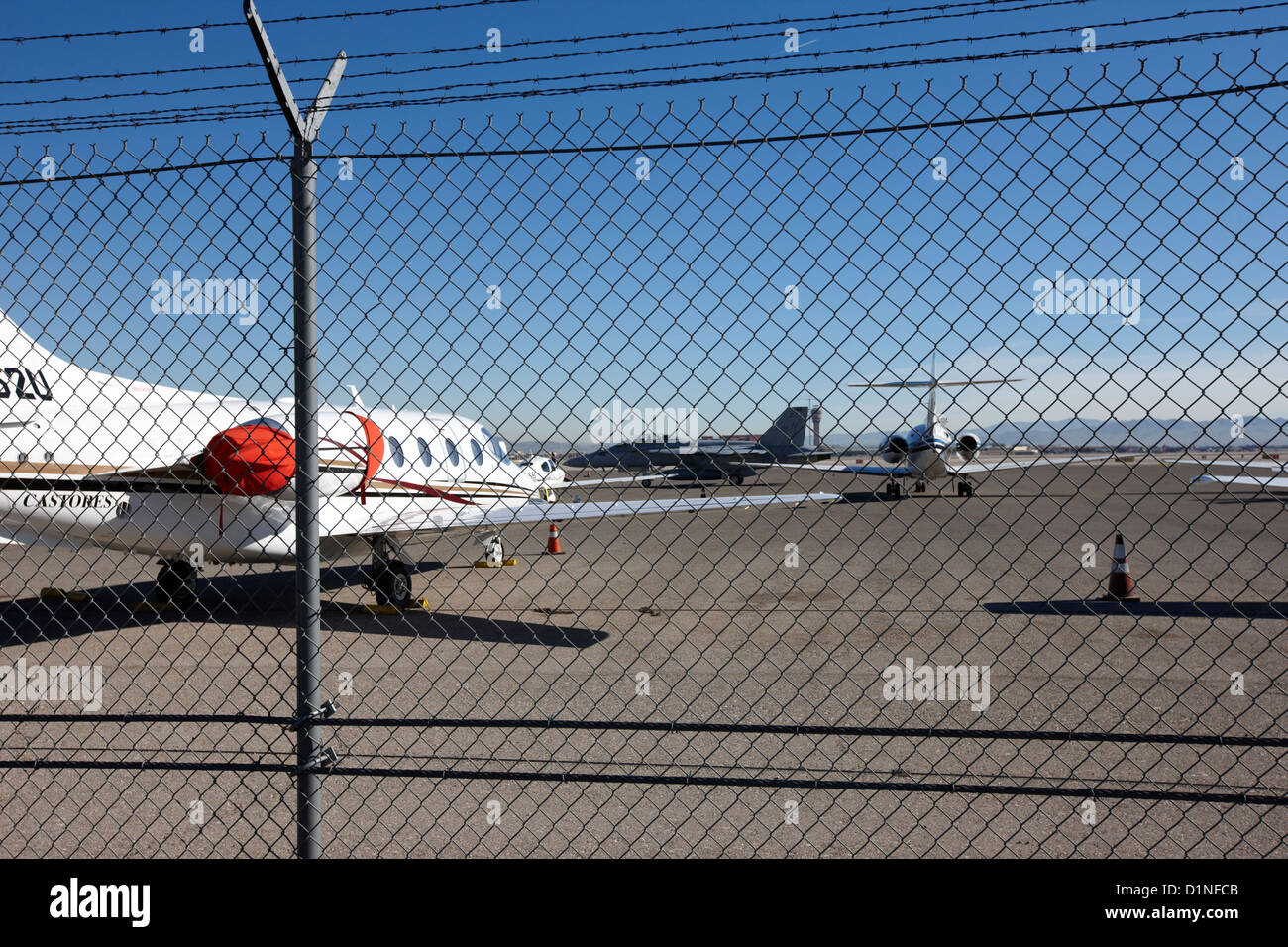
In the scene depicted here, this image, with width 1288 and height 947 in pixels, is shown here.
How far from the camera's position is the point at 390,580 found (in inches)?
420

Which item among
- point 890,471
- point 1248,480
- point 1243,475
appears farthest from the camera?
point 890,471

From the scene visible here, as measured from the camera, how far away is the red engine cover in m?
8.63

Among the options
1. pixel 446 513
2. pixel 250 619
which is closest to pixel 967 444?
pixel 446 513

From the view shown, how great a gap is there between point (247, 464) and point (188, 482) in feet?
3.05

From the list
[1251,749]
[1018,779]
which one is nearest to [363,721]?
[1018,779]

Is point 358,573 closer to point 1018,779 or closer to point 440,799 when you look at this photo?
point 440,799

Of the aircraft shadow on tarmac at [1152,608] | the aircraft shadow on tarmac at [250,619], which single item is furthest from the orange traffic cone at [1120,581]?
the aircraft shadow on tarmac at [250,619]

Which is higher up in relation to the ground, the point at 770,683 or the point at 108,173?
the point at 108,173

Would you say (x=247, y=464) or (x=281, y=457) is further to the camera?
(x=281, y=457)

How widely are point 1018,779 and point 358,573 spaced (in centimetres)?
1130

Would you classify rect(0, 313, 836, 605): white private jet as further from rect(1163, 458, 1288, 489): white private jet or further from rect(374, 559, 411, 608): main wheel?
rect(1163, 458, 1288, 489): white private jet

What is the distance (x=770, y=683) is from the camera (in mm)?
6457

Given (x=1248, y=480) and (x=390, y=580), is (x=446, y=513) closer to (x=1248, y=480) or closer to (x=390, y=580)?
(x=390, y=580)

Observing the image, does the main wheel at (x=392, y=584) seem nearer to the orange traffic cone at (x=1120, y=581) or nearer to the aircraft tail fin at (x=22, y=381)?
the aircraft tail fin at (x=22, y=381)
